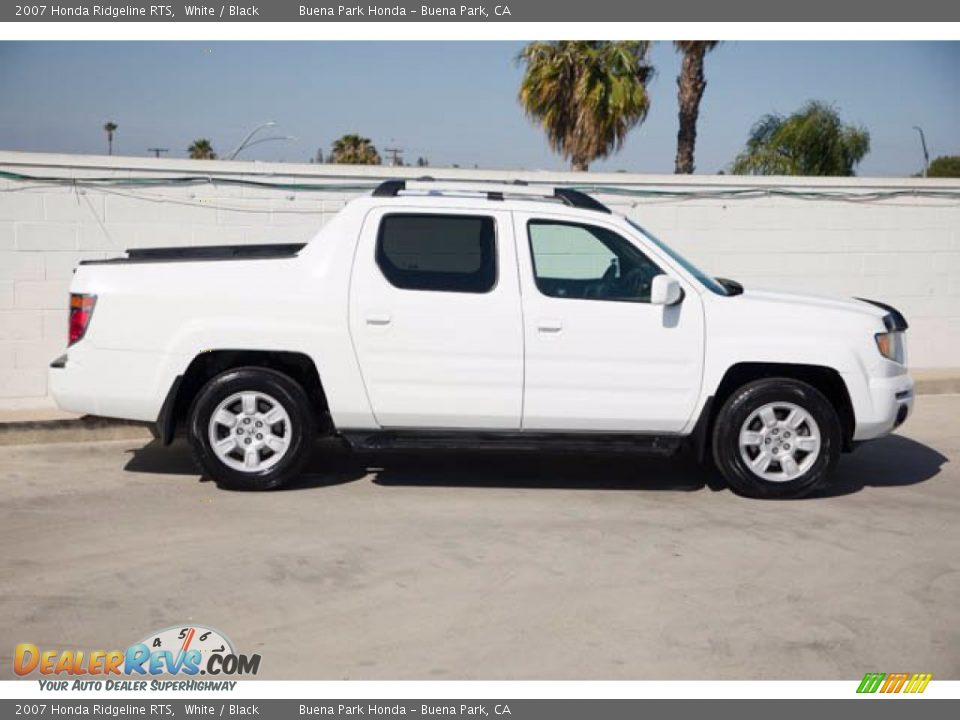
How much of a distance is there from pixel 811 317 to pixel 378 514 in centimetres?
303

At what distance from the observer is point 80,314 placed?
7047mm

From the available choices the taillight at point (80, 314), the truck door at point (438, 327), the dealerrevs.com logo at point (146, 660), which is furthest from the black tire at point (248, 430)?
the dealerrevs.com logo at point (146, 660)

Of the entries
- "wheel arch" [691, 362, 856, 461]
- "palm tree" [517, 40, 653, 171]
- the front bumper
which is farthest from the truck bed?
"palm tree" [517, 40, 653, 171]

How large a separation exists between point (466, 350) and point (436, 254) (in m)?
0.65

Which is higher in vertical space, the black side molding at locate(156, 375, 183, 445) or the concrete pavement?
the black side molding at locate(156, 375, 183, 445)

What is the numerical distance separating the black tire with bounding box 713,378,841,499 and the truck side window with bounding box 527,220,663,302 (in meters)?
0.91

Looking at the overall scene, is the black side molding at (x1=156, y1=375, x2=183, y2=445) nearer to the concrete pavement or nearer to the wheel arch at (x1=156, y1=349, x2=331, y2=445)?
the wheel arch at (x1=156, y1=349, x2=331, y2=445)

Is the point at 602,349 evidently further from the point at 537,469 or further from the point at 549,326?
the point at 537,469

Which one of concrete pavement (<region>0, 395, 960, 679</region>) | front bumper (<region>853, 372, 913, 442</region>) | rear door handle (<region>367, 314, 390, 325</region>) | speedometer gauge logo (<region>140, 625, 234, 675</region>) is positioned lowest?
speedometer gauge logo (<region>140, 625, 234, 675</region>)

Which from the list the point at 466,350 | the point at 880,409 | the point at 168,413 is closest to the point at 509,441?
the point at 466,350

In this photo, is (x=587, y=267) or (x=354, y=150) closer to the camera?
(x=587, y=267)

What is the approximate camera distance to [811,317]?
280 inches

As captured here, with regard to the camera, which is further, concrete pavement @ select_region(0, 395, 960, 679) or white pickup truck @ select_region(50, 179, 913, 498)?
white pickup truck @ select_region(50, 179, 913, 498)

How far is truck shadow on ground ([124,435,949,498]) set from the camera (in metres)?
7.61
